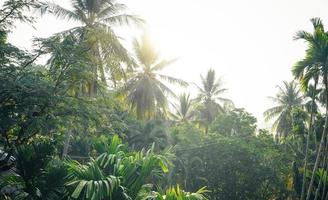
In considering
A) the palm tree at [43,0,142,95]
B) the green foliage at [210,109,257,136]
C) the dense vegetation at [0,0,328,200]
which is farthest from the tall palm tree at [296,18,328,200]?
the green foliage at [210,109,257,136]

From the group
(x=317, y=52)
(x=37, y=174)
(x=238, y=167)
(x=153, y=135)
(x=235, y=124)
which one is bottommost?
(x=37, y=174)

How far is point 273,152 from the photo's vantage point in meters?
27.2

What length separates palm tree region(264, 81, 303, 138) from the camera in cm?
3894

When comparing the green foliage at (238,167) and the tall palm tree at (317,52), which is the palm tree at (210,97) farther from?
the tall palm tree at (317,52)

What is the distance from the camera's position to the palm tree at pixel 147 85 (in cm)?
2366

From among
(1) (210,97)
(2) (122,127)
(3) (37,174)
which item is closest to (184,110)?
(1) (210,97)

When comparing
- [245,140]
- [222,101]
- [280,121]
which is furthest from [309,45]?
[280,121]

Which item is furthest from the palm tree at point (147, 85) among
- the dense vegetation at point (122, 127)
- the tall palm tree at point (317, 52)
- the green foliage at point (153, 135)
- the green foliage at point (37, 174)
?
the green foliage at point (37, 174)

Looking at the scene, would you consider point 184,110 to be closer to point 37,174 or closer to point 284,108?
point 284,108

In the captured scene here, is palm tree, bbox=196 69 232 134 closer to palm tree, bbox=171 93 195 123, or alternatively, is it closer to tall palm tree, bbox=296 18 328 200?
palm tree, bbox=171 93 195 123

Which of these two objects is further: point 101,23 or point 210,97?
point 210,97

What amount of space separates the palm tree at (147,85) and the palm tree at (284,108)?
18.9 meters

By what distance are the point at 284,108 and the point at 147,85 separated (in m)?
21.5

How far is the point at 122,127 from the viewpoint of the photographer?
53.3 ft
